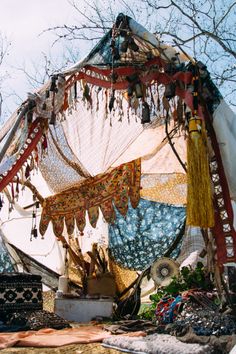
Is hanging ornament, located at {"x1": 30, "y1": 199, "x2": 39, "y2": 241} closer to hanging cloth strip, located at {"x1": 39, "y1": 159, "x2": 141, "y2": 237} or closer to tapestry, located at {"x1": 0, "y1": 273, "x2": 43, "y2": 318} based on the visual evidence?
hanging cloth strip, located at {"x1": 39, "y1": 159, "x2": 141, "y2": 237}

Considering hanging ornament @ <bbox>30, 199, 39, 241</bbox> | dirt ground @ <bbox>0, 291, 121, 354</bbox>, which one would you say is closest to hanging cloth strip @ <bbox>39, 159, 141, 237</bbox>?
hanging ornament @ <bbox>30, 199, 39, 241</bbox>

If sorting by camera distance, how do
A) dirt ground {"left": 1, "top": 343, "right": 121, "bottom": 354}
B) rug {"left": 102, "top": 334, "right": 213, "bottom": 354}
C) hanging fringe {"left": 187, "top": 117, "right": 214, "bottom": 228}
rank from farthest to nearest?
hanging fringe {"left": 187, "top": 117, "right": 214, "bottom": 228} → dirt ground {"left": 1, "top": 343, "right": 121, "bottom": 354} → rug {"left": 102, "top": 334, "right": 213, "bottom": 354}

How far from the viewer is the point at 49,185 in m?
9.01

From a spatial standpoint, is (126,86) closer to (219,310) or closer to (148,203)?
(219,310)

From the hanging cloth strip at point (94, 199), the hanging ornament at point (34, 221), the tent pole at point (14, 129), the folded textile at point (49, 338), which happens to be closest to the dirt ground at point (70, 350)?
the folded textile at point (49, 338)

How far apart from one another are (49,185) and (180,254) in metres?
2.46

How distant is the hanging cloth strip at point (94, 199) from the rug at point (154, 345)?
3.73 meters

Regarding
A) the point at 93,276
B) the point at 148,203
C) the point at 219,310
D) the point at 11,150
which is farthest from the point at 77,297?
the point at 219,310

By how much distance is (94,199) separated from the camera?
8.77 m

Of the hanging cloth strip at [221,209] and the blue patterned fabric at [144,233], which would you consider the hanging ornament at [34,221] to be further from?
the hanging cloth strip at [221,209]

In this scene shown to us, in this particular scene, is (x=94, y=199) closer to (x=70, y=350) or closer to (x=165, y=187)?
(x=165, y=187)

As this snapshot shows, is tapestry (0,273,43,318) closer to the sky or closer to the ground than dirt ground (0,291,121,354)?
closer to the sky

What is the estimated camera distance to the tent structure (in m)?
5.31

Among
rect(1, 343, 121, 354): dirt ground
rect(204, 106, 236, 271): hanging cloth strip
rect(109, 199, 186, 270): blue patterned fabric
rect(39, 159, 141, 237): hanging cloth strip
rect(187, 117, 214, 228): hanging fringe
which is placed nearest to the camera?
rect(1, 343, 121, 354): dirt ground
